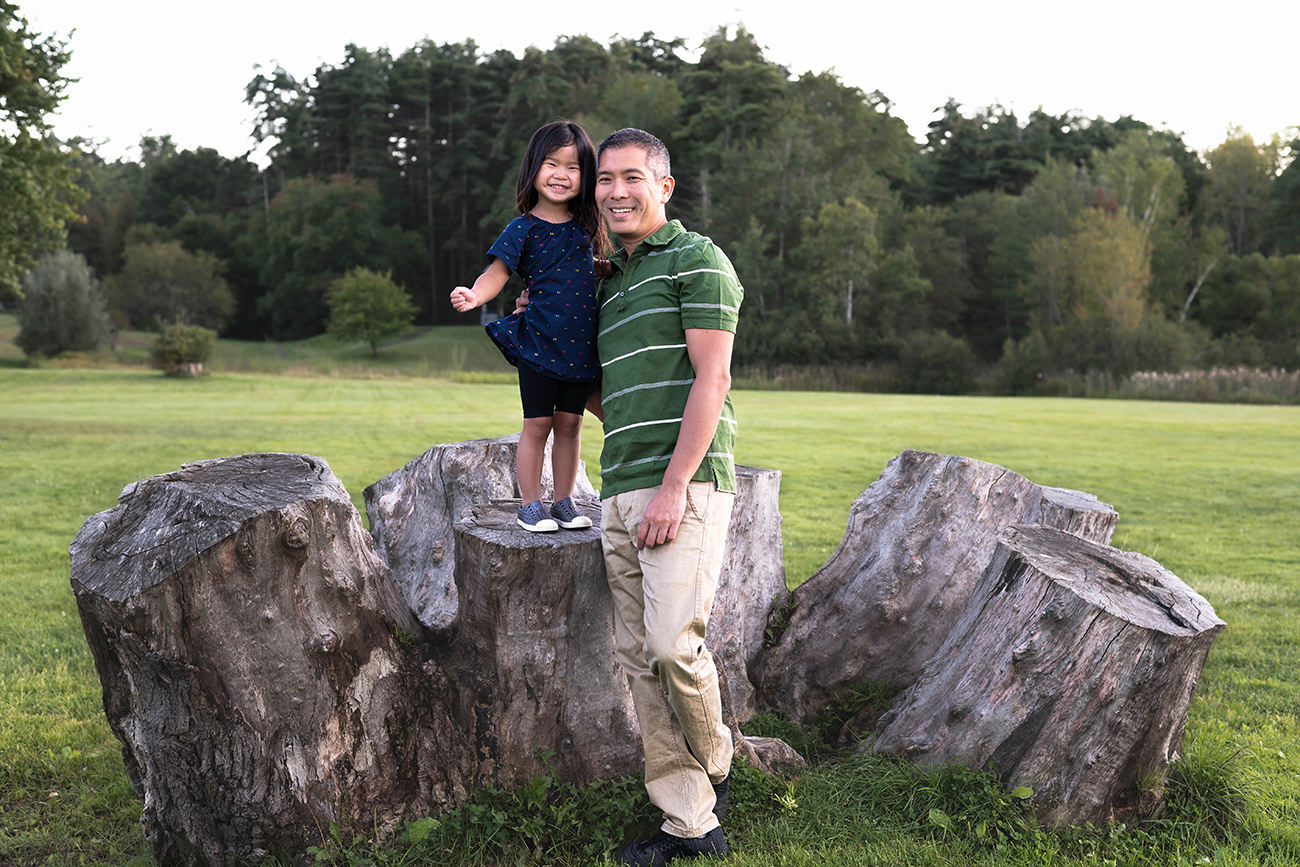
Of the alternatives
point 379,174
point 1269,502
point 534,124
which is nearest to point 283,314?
point 379,174

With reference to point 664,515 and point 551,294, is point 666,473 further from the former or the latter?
point 551,294

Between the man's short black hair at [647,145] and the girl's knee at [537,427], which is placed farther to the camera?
the girl's knee at [537,427]

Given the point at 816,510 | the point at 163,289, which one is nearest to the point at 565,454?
the point at 816,510

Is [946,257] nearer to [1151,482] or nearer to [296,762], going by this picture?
[1151,482]

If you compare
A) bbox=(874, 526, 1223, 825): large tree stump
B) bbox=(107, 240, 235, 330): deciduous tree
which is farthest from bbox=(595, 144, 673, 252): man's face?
bbox=(107, 240, 235, 330): deciduous tree

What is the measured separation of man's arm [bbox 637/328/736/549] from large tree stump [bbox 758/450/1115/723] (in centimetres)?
207

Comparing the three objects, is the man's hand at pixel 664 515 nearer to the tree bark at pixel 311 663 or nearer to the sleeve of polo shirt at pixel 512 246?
the tree bark at pixel 311 663

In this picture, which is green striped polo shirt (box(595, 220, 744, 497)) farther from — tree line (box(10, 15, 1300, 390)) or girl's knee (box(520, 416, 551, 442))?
tree line (box(10, 15, 1300, 390))

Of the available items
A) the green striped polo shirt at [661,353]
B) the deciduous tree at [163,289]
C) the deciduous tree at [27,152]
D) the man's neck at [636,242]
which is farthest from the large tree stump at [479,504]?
the deciduous tree at [163,289]

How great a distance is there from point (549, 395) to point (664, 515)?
0.87m

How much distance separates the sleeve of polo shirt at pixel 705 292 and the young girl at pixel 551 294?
22.1 inches

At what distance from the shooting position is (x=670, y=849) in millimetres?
3221

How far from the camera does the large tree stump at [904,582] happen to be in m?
4.76

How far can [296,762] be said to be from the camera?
311 cm
